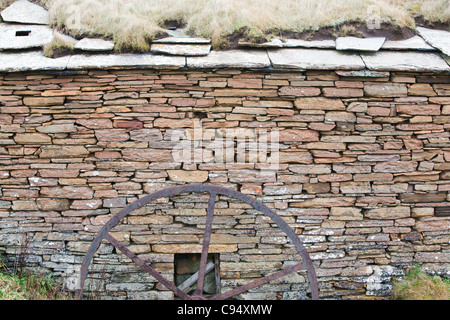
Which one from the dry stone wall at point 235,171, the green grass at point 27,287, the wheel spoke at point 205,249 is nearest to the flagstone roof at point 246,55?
the dry stone wall at point 235,171

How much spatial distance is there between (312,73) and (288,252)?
5.96 feet

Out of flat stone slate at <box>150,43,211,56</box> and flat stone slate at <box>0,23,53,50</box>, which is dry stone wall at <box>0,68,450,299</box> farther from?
flat stone slate at <box>0,23,53,50</box>

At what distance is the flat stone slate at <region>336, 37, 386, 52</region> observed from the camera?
11.5ft

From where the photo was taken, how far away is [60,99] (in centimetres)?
347

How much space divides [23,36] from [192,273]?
2986 millimetres

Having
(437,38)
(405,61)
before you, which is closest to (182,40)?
(405,61)

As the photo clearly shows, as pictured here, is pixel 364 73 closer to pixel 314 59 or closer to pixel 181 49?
pixel 314 59

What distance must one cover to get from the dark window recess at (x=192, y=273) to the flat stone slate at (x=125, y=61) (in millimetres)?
1980

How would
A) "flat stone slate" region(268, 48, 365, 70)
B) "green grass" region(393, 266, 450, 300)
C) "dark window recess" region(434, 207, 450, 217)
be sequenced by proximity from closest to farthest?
1. "flat stone slate" region(268, 48, 365, 70)
2. "green grass" region(393, 266, 450, 300)
3. "dark window recess" region(434, 207, 450, 217)

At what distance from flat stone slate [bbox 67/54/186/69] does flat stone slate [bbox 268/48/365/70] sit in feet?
→ 2.96

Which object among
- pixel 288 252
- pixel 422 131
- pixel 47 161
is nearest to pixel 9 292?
pixel 47 161

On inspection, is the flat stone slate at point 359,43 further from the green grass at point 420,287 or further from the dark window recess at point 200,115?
the green grass at point 420,287

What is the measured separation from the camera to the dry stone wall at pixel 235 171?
351 centimetres

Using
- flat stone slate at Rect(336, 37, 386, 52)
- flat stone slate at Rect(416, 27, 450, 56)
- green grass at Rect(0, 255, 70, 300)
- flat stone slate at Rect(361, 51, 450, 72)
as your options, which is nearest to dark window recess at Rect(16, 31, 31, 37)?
green grass at Rect(0, 255, 70, 300)
